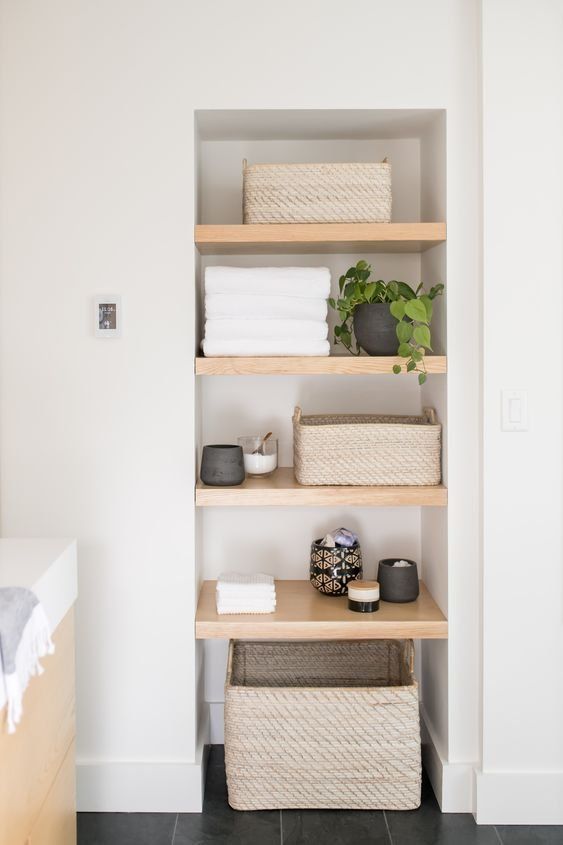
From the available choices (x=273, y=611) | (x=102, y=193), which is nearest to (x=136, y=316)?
(x=102, y=193)

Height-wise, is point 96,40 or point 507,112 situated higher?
point 96,40

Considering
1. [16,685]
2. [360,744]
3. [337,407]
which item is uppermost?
[337,407]

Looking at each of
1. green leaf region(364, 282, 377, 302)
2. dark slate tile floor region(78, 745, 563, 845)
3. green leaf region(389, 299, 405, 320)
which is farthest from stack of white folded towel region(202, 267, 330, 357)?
dark slate tile floor region(78, 745, 563, 845)

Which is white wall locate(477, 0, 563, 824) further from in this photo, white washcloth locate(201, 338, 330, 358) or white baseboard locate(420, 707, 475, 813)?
white washcloth locate(201, 338, 330, 358)

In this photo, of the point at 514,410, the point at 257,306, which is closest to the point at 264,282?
the point at 257,306

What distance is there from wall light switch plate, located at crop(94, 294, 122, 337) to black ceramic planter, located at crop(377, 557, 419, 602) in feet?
3.56

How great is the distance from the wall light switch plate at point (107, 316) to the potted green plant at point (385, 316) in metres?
0.61

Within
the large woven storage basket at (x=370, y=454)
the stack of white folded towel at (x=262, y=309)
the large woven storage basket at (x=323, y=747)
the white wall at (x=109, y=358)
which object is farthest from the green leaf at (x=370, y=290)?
the large woven storage basket at (x=323, y=747)

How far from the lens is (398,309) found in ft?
6.77

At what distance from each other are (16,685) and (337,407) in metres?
1.51

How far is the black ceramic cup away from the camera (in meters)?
2.21

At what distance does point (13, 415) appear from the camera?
217cm

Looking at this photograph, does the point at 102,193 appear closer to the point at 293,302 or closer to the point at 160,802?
the point at 293,302

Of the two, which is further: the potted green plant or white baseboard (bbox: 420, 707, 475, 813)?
white baseboard (bbox: 420, 707, 475, 813)
